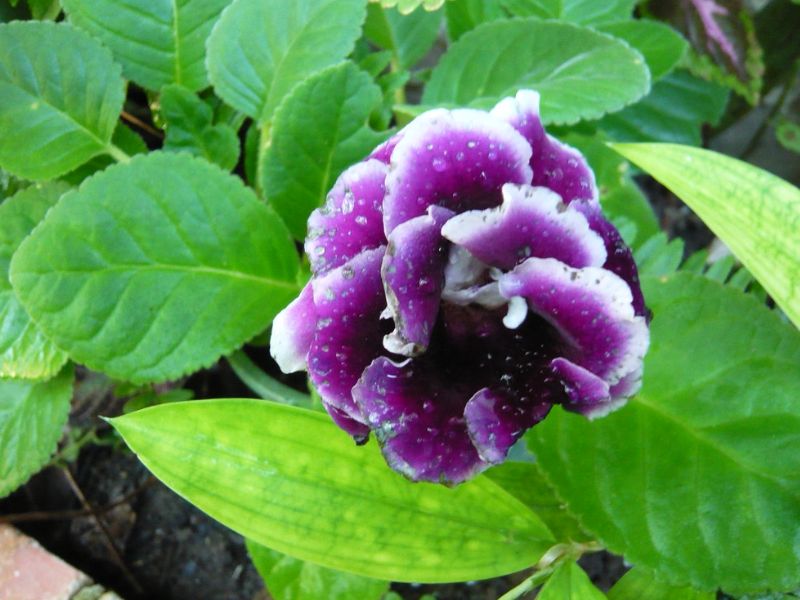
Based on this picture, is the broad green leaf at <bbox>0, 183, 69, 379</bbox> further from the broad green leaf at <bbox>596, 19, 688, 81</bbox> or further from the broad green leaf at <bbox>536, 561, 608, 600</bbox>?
the broad green leaf at <bbox>596, 19, 688, 81</bbox>

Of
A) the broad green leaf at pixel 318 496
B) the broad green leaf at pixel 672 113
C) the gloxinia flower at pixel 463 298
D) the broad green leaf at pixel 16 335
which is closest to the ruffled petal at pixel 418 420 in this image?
the gloxinia flower at pixel 463 298

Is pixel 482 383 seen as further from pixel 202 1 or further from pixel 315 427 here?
pixel 202 1

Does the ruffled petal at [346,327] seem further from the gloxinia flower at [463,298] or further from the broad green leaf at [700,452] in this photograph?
→ the broad green leaf at [700,452]

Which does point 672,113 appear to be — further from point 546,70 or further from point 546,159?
point 546,159

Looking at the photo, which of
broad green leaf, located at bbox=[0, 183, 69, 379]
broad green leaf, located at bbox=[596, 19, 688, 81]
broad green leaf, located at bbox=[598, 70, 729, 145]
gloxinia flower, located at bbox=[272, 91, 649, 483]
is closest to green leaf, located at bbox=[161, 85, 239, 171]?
broad green leaf, located at bbox=[0, 183, 69, 379]

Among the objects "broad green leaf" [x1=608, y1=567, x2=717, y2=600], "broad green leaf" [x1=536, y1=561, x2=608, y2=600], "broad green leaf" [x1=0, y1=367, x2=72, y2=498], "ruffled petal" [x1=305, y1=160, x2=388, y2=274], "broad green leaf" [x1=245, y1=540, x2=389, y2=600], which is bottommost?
"broad green leaf" [x1=245, y1=540, x2=389, y2=600]

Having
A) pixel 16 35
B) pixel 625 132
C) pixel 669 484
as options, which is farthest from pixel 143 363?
pixel 625 132
